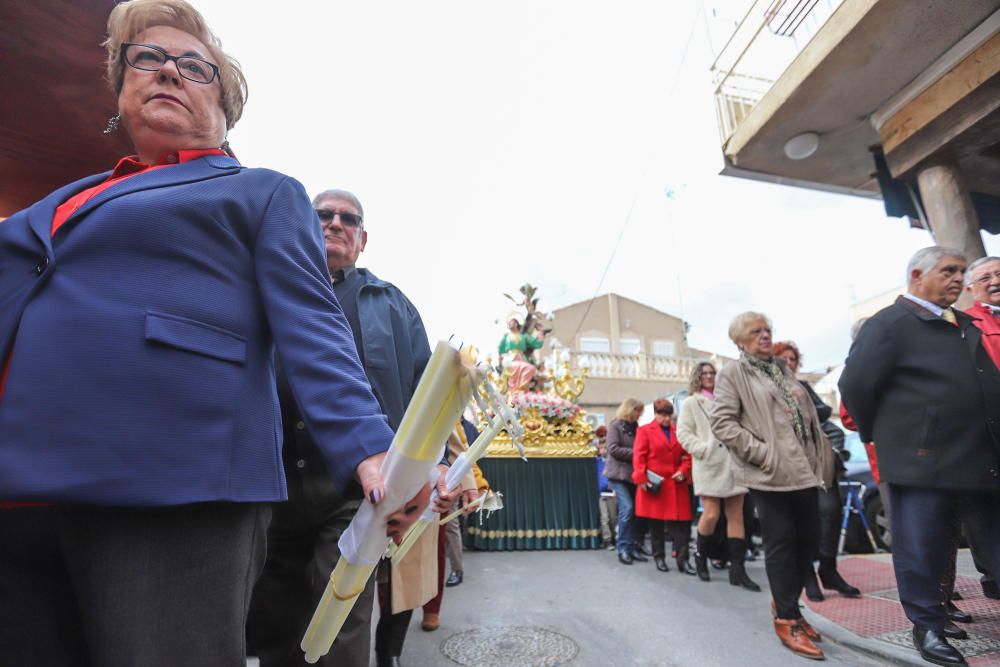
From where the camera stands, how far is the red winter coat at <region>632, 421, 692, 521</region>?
5.95 metres

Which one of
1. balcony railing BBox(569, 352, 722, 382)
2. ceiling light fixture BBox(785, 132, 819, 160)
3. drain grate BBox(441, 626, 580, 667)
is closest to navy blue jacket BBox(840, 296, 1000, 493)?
drain grate BBox(441, 626, 580, 667)

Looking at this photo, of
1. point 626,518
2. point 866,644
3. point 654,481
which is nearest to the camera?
point 866,644

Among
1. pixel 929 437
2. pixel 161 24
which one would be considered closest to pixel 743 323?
pixel 929 437

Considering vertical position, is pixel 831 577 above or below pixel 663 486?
below

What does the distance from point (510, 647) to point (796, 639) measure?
1618 millimetres

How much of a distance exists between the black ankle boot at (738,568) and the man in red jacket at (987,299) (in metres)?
2.65

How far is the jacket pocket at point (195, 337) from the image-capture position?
3.11 feet

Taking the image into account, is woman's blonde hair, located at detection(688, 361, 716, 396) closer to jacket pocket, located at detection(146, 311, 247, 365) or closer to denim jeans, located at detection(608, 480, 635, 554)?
denim jeans, located at detection(608, 480, 635, 554)

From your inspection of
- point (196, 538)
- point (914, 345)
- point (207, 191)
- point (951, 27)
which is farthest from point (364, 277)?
point (951, 27)

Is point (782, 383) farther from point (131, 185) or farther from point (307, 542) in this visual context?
point (131, 185)

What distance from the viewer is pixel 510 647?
3.40 m

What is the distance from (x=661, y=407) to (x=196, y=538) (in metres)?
5.98

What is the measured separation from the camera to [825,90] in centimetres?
570

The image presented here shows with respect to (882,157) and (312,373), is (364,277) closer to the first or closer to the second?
(312,373)
